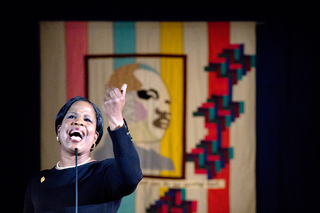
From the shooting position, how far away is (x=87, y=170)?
0.97 m

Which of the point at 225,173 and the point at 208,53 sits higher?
the point at 208,53

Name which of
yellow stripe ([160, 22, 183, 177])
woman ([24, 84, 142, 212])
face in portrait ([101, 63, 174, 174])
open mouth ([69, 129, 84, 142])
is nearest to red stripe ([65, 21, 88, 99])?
face in portrait ([101, 63, 174, 174])

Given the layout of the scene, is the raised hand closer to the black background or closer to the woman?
the woman

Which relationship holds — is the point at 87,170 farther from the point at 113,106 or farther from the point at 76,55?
the point at 76,55

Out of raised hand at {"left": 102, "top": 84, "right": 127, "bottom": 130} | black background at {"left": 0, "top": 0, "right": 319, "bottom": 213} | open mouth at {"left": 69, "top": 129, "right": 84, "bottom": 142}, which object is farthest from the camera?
black background at {"left": 0, "top": 0, "right": 319, "bottom": 213}

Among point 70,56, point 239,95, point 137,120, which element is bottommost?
point 137,120

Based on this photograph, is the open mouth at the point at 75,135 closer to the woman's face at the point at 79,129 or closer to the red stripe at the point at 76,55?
the woman's face at the point at 79,129

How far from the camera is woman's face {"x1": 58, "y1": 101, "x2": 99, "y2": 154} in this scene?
96 cm

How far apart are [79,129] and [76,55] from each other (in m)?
1.73
